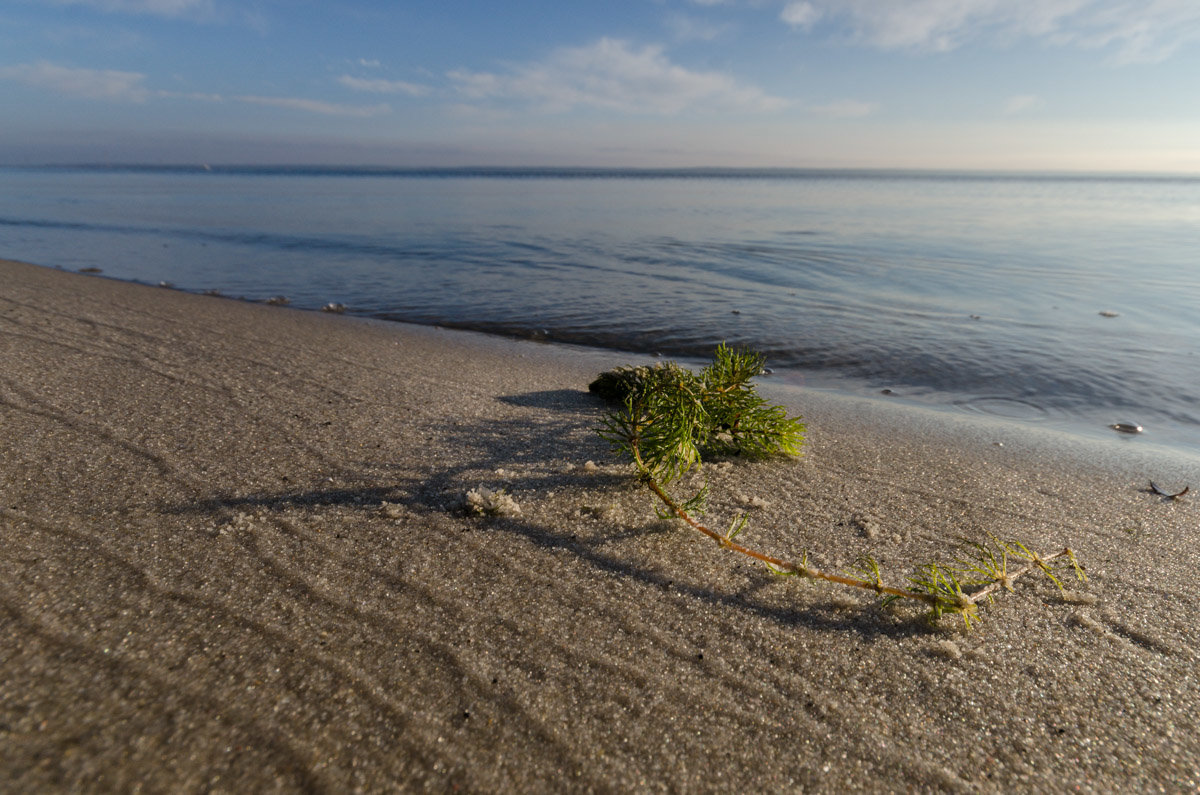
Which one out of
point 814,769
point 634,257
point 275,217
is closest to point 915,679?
point 814,769

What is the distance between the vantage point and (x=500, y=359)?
675 centimetres

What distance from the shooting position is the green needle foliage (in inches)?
88.0

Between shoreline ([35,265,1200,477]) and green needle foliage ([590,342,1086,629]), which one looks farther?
shoreline ([35,265,1200,477])

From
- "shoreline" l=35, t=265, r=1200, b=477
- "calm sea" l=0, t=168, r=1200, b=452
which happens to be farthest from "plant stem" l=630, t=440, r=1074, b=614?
"calm sea" l=0, t=168, r=1200, b=452

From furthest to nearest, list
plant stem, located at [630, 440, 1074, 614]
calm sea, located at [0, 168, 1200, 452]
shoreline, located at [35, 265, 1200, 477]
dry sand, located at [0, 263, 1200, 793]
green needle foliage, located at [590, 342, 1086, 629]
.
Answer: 1. calm sea, located at [0, 168, 1200, 452]
2. shoreline, located at [35, 265, 1200, 477]
3. green needle foliage, located at [590, 342, 1086, 629]
4. plant stem, located at [630, 440, 1074, 614]
5. dry sand, located at [0, 263, 1200, 793]

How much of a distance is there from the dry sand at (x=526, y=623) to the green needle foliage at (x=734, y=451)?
0.28ft

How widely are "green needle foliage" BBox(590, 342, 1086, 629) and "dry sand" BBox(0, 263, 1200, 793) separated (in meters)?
0.08

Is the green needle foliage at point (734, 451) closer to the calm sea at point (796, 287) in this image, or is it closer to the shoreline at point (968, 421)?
the shoreline at point (968, 421)

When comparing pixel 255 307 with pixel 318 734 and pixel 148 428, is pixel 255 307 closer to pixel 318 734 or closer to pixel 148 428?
pixel 148 428

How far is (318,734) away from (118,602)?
0.96m

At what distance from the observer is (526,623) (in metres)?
2.05

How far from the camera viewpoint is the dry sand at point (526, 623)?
5.11 feet

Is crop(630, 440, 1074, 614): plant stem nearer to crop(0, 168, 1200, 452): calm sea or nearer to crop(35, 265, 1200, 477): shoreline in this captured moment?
crop(35, 265, 1200, 477): shoreline

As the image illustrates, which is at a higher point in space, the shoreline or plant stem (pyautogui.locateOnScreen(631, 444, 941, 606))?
plant stem (pyautogui.locateOnScreen(631, 444, 941, 606))
